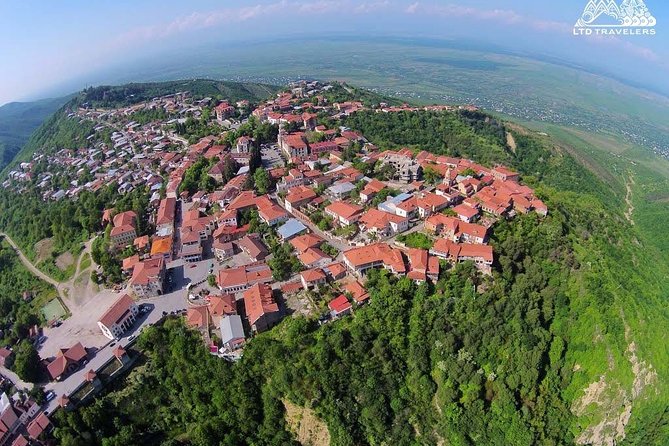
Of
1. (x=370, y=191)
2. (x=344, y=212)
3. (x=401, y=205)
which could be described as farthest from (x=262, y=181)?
(x=401, y=205)

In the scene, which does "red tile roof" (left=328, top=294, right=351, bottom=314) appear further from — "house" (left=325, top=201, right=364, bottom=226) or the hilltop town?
"house" (left=325, top=201, right=364, bottom=226)

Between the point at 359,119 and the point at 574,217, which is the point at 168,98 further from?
the point at 574,217

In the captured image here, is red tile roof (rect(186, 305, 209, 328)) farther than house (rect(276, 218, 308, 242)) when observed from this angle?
No

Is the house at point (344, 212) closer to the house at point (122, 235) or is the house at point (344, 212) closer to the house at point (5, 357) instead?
the house at point (122, 235)

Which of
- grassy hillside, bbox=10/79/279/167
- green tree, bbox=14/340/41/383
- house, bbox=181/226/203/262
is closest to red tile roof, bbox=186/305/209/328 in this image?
house, bbox=181/226/203/262

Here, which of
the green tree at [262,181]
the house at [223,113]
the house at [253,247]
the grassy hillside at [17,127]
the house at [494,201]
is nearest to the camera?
the house at [253,247]

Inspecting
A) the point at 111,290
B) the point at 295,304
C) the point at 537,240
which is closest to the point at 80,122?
the point at 111,290

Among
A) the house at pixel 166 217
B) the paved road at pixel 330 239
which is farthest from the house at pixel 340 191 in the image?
the house at pixel 166 217
